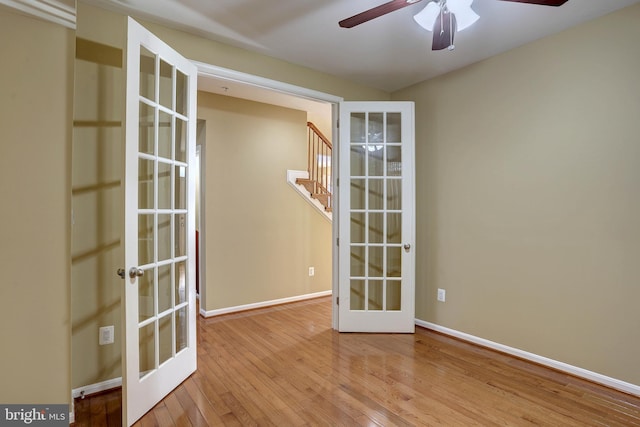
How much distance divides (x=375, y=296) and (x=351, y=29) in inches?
95.7

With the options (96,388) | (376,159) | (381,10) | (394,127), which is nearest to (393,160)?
(376,159)

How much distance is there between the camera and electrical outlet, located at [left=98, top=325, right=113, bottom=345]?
7.06ft

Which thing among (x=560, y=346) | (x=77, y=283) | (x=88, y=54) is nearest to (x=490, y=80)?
(x=560, y=346)

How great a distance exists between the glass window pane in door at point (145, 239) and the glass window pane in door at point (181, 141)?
0.49 meters

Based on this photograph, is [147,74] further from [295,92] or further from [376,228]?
[376,228]

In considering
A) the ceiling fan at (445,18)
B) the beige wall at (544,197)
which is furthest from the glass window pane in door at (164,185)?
the beige wall at (544,197)

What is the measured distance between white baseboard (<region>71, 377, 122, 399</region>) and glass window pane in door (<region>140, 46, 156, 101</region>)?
6.28ft

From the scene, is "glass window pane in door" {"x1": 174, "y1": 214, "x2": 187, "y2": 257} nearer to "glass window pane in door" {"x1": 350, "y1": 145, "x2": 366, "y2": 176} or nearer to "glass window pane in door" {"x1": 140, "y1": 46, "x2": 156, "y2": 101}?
"glass window pane in door" {"x1": 140, "y1": 46, "x2": 156, "y2": 101}

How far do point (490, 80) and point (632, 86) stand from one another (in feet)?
3.20

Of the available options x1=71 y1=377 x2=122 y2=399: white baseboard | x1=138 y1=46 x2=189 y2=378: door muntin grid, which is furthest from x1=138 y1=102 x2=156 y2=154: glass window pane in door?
x1=71 y1=377 x2=122 y2=399: white baseboard

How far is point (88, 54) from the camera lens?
2.09 meters

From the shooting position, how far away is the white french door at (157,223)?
1.79 metres

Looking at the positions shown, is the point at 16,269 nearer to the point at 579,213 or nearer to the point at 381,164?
the point at 381,164

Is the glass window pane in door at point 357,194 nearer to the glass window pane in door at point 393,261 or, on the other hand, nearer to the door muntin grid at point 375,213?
the door muntin grid at point 375,213
